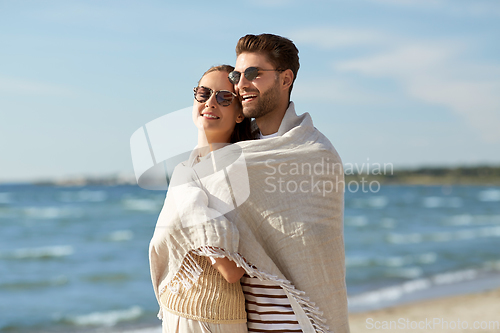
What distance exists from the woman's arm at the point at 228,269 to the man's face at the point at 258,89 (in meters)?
0.82

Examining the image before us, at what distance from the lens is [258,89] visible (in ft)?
8.70

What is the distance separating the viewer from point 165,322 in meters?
2.54

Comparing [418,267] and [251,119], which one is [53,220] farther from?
[251,119]

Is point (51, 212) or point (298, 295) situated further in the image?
point (51, 212)

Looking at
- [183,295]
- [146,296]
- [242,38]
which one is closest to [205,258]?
[183,295]

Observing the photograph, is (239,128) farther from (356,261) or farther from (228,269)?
(356,261)

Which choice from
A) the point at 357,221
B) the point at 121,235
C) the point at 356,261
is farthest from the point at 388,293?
the point at 357,221

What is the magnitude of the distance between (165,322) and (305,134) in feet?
4.12

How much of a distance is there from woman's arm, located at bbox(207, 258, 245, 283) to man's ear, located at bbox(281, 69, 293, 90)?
3.44ft

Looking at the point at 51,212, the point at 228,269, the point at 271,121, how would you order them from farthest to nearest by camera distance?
the point at 51,212 → the point at 271,121 → the point at 228,269

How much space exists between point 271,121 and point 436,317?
257 inches

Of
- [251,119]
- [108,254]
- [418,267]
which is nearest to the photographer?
[251,119]

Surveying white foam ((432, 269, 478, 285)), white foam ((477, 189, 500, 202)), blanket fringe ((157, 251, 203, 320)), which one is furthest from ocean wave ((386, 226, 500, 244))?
white foam ((477, 189, 500, 202))

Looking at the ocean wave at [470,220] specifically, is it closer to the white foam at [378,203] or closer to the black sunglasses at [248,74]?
the white foam at [378,203]
